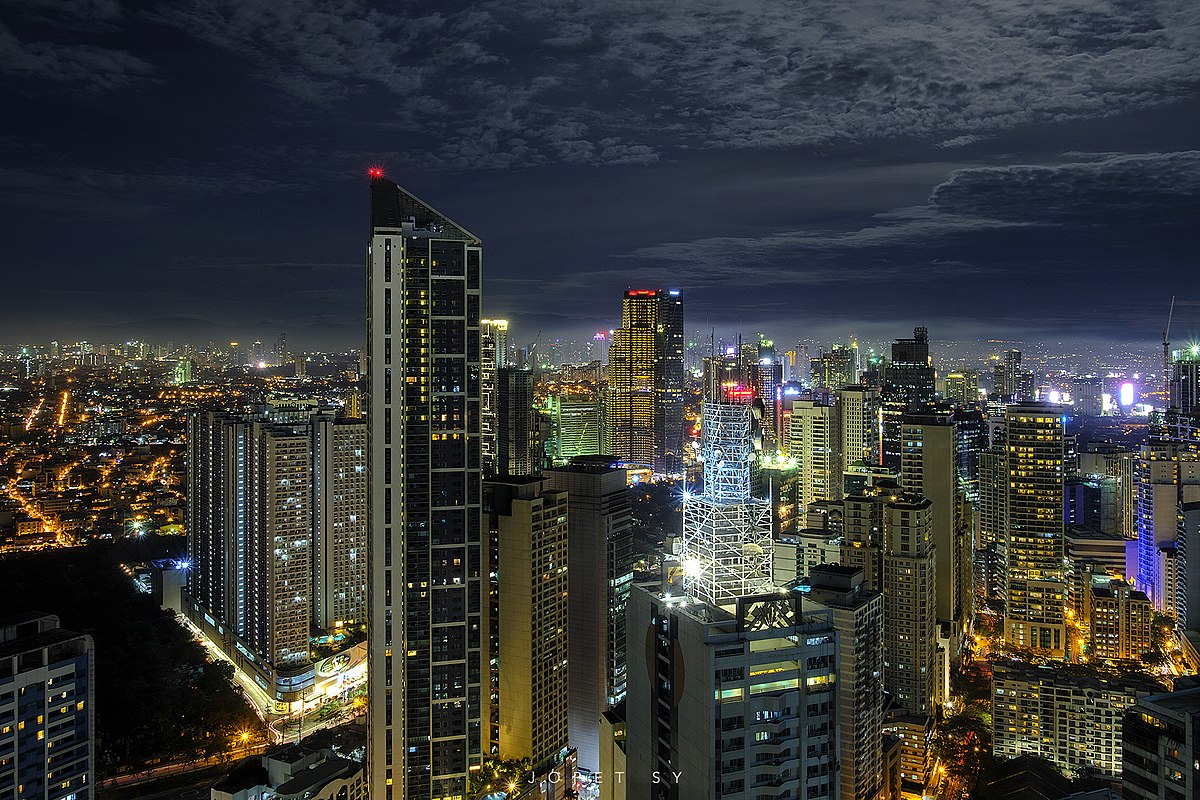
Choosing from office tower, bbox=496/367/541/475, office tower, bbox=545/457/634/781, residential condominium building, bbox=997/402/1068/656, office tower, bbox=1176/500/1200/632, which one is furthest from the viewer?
office tower, bbox=496/367/541/475

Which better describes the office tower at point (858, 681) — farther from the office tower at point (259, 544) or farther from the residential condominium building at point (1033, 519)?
the office tower at point (259, 544)

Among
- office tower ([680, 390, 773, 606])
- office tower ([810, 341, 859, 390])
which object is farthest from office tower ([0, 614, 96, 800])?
office tower ([810, 341, 859, 390])

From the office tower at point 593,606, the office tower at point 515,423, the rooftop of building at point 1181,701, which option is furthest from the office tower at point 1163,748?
the office tower at point 515,423

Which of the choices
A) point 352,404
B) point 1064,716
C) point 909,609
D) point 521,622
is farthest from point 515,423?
point 1064,716

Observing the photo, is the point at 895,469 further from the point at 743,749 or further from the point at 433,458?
the point at 743,749

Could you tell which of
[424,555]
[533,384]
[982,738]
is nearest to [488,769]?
[424,555]

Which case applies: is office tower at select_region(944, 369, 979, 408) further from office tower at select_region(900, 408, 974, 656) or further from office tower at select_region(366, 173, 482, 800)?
office tower at select_region(366, 173, 482, 800)
